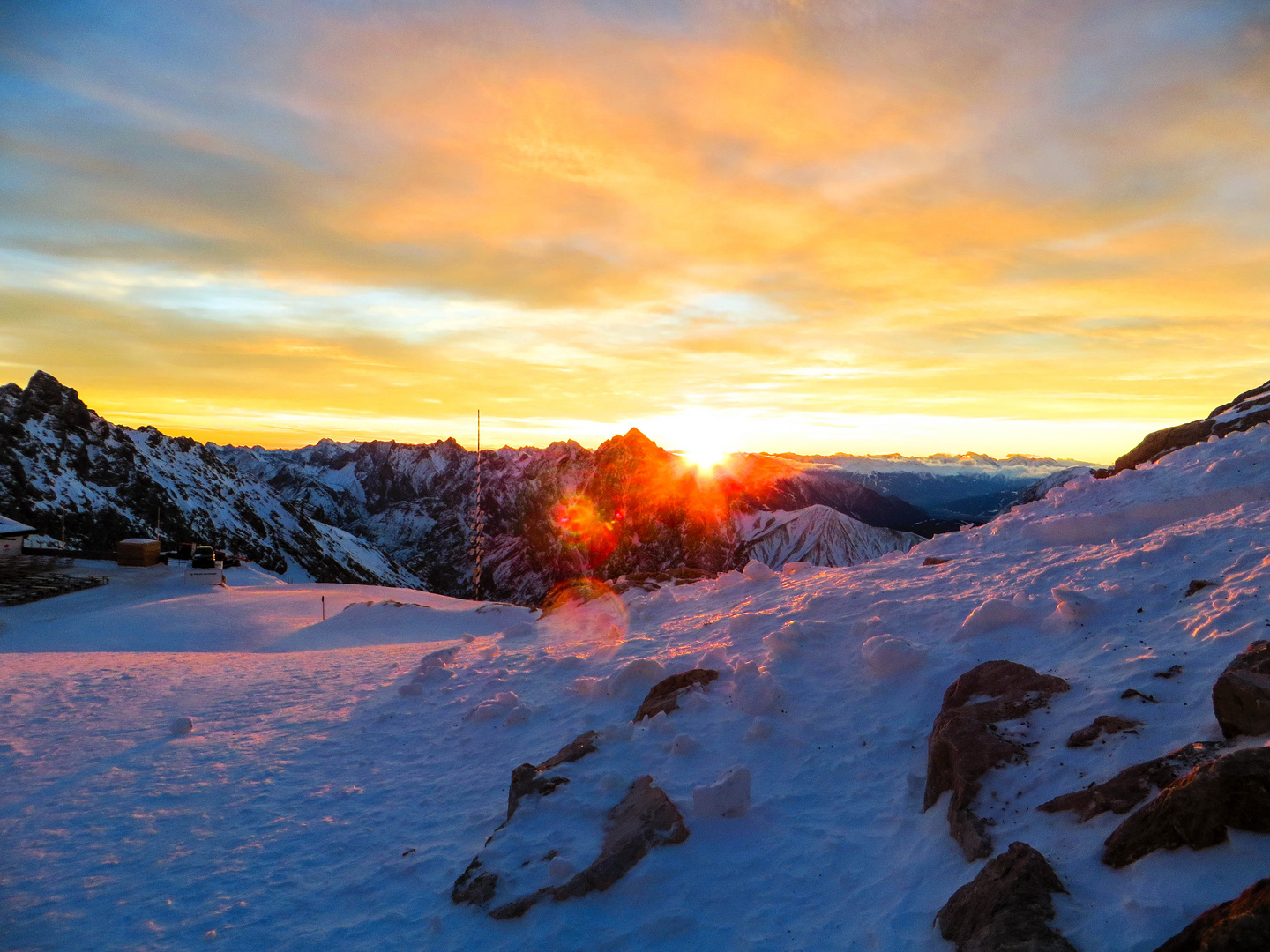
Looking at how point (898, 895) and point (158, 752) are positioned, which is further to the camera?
point (158, 752)

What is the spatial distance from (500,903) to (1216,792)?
23.4 feet

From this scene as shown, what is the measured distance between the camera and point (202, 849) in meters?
9.56

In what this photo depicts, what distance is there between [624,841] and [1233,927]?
19.0ft

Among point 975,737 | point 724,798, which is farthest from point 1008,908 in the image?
point 724,798

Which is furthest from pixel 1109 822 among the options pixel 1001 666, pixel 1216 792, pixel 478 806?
pixel 478 806

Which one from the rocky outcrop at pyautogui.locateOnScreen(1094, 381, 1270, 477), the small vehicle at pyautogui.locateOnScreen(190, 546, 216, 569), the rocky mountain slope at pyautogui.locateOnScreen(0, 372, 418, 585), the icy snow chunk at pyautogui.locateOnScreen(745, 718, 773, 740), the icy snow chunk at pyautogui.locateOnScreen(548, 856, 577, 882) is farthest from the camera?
the rocky mountain slope at pyautogui.locateOnScreen(0, 372, 418, 585)

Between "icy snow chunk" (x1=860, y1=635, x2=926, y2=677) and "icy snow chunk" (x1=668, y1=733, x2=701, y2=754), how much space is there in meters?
3.13

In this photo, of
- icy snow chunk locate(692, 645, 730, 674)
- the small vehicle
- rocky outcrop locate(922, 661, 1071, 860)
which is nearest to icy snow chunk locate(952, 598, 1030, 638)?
rocky outcrop locate(922, 661, 1071, 860)

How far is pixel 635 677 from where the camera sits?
43.3ft

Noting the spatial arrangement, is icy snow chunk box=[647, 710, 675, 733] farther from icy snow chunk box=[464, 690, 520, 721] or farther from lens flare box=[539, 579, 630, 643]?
lens flare box=[539, 579, 630, 643]

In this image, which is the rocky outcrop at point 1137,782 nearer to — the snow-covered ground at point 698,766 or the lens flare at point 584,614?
the snow-covered ground at point 698,766

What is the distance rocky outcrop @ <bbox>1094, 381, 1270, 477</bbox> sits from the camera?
28.1m

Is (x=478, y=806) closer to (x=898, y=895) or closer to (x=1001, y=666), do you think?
(x=898, y=895)

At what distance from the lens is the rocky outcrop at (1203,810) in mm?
5191
